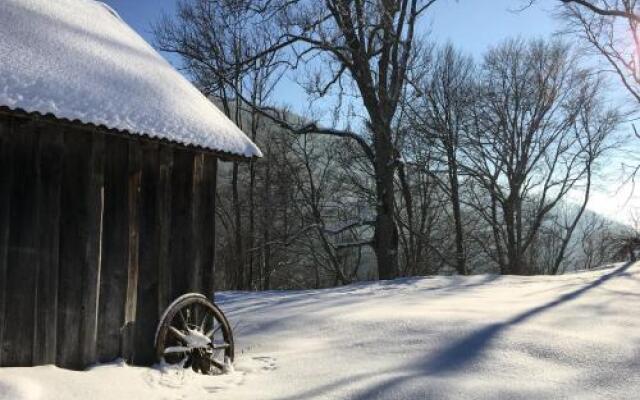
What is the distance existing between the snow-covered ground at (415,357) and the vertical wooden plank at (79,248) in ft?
1.00

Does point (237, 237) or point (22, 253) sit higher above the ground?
point (237, 237)

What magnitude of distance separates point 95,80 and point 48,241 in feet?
4.83

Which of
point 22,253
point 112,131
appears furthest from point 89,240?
point 112,131

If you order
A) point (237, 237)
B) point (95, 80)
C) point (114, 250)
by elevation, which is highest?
point (95, 80)

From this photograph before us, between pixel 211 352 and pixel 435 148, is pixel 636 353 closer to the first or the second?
pixel 211 352

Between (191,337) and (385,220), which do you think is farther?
(385,220)

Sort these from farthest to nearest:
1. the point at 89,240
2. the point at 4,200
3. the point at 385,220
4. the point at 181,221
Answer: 1. the point at 385,220
2. the point at 181,221
3. the point at 89,240
4. the point at 4,200

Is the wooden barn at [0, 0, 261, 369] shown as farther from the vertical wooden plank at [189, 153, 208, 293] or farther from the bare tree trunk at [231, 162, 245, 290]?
the bare tree trunk at [231, 162, 245, 290]

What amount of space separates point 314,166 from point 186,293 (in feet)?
76.3

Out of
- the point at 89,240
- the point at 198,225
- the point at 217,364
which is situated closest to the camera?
the point at 89,240

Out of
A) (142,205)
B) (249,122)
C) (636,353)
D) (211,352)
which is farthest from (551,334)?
(249,122)

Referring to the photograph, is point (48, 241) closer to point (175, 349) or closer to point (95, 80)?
point (95, 80)

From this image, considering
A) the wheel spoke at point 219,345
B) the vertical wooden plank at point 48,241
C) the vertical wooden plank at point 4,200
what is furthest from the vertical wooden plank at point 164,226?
the vertical wooden plank at point 4,200

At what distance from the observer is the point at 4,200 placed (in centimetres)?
436
